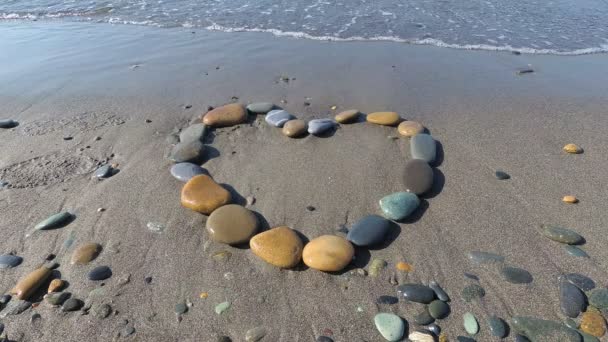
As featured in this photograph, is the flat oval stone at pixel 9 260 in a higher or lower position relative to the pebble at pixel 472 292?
higher

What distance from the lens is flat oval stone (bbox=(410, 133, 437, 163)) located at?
353cm

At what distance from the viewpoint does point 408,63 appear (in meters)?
5.50

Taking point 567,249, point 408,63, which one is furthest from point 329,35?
point 567,249

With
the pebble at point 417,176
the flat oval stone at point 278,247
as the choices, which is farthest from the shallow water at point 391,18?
the flat oval stone at point 278,247

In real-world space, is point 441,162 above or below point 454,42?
below

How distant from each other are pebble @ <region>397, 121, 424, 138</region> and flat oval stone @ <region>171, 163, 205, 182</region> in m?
1.97

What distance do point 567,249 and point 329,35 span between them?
16.6 feet

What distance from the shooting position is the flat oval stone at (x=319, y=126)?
3912 millimetres

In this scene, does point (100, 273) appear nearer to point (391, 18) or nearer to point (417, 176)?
point (417, 176)

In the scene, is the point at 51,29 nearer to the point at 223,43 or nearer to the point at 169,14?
the point at 169,14

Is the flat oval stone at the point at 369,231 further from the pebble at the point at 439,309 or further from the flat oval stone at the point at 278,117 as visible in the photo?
the flat oval stone at the point at 278,117

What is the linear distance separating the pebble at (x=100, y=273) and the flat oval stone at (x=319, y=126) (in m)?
2.21

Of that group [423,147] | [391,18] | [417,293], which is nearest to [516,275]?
[417,293]

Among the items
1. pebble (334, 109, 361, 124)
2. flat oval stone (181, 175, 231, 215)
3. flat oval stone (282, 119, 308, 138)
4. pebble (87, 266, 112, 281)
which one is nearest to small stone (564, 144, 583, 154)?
pebble (334, 109, 361, 124)
